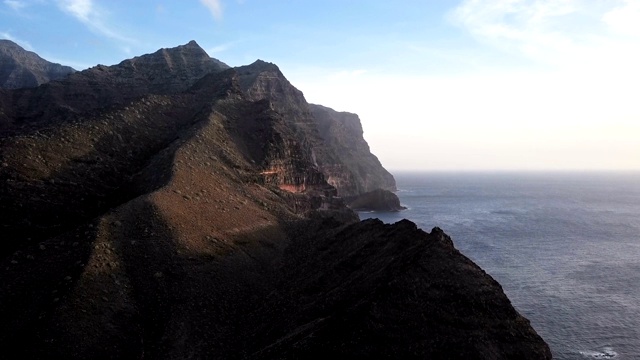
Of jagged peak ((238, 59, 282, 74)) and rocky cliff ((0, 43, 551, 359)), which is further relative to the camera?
jagged peak ((238, 59, 282, 74))

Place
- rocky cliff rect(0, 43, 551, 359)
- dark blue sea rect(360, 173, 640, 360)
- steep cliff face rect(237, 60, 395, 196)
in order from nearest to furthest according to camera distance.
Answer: rocky cliff rect(0, 43, 551, 359) → dark blue sea rect(360, 173, 640, 360) → steep cliff face rect(237, 60, 395, 196)

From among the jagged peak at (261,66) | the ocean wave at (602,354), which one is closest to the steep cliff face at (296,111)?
the jagged peak at (261,66)

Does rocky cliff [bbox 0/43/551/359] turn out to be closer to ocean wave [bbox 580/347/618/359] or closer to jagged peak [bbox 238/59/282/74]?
ocean wave [bbox 580/347/618/359]

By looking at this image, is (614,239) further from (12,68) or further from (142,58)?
(12,68)

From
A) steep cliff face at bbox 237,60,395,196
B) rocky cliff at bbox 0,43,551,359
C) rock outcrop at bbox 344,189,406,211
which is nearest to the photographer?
rocky cliff at bbox 0,43,551,359

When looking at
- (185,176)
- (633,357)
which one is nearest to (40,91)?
(185,176)

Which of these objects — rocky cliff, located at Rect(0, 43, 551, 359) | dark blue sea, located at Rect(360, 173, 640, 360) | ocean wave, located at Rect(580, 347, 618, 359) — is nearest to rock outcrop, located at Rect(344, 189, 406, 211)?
dark blue sea, located at Rect(360, 173, 640, 360)

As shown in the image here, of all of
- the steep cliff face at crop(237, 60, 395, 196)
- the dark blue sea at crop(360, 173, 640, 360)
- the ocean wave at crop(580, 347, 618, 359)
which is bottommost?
the ocean wave at crop(580, 347, 618, 359)

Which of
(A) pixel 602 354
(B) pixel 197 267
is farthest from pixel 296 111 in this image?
(A) pixel 602 354

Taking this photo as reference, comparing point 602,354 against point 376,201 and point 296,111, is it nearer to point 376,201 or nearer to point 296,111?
point 376,201
